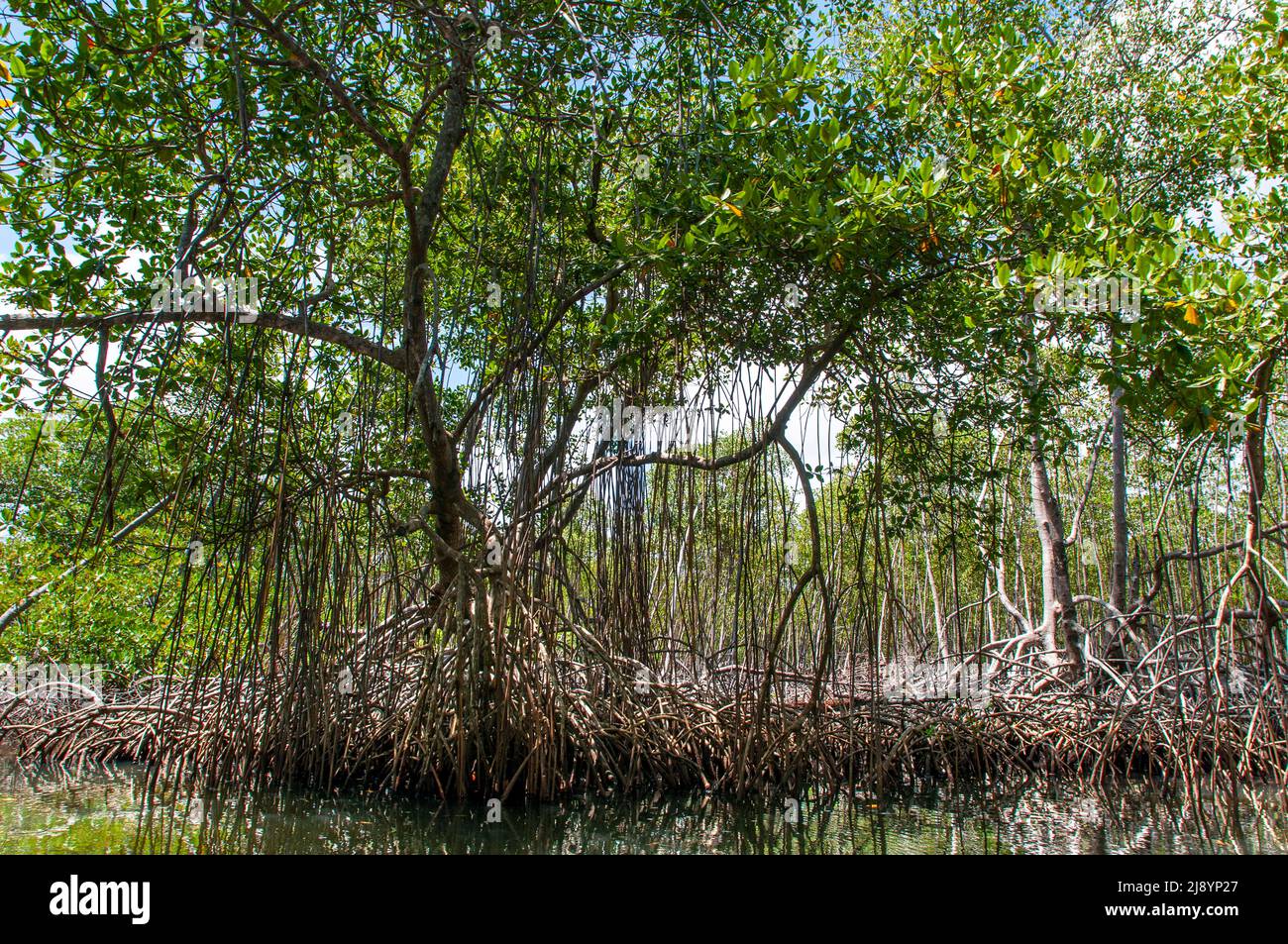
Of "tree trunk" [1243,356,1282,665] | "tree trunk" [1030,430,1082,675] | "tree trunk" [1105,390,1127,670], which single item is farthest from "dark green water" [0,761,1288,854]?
"tree trunk" [1105,390,1127,670]

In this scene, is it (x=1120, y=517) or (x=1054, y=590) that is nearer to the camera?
(x=1054, y=590)

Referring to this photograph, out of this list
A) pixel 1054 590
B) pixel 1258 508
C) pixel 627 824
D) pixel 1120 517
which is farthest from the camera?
pixel 1120 517

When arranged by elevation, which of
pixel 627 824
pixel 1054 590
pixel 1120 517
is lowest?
pixel 627 824

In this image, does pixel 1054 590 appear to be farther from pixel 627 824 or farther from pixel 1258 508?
pixel 627 824

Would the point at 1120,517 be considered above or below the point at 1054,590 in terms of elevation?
above

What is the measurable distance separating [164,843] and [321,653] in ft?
3.05

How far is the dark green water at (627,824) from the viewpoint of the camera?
11.7 ft

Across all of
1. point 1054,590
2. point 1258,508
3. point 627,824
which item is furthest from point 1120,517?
point 627,824

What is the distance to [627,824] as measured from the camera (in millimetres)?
3949

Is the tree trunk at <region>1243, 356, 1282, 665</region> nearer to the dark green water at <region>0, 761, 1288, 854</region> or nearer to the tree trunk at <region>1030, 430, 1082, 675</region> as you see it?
the dark green water at <region>0, 761, 1288, 854</region>

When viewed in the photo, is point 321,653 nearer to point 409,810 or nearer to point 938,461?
point 409,810

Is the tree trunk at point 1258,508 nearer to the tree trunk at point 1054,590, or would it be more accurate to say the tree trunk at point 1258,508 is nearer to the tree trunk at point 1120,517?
the tree trunk at point 1054,590

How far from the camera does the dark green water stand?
3.56 meters
